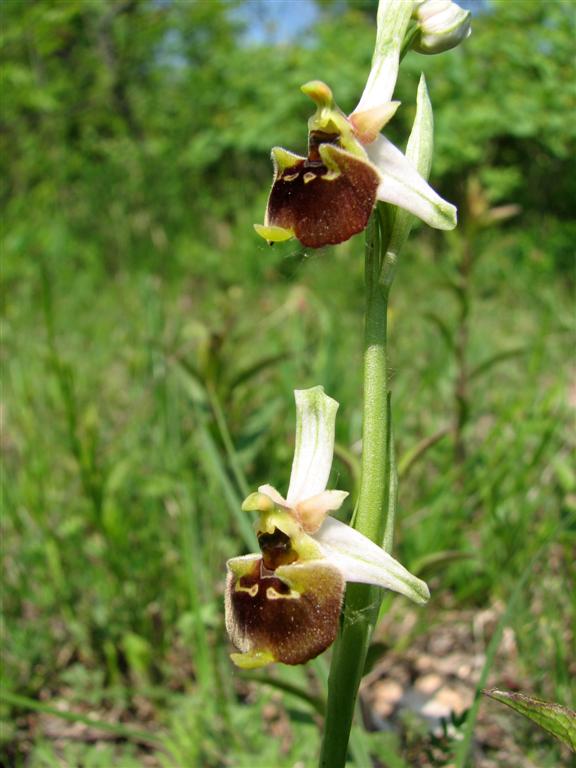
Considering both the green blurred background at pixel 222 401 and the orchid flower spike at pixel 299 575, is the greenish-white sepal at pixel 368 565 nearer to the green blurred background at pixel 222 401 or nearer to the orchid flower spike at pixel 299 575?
the orchid flower spike at pixel 299 575

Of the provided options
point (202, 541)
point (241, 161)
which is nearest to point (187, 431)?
point (202, 541)

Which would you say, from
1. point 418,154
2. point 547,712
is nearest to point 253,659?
point 547,712

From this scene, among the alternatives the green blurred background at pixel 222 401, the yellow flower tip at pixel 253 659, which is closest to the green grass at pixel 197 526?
the green blurred background at pixel 222 401

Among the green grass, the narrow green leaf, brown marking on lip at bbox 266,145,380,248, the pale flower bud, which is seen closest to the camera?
the narrow green leaf

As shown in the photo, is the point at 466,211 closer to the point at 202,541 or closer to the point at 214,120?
the point at 202,541

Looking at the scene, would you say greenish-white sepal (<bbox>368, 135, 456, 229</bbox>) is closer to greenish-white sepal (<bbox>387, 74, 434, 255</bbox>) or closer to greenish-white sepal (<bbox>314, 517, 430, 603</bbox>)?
greenish-white sepal (<bbox>387, 74, 434, 255</bbox>)

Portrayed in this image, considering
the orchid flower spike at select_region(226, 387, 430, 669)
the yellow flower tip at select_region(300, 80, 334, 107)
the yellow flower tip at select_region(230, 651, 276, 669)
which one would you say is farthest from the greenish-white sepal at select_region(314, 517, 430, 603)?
the yellow flower tip at select_region(300, 80, 334, 107)
